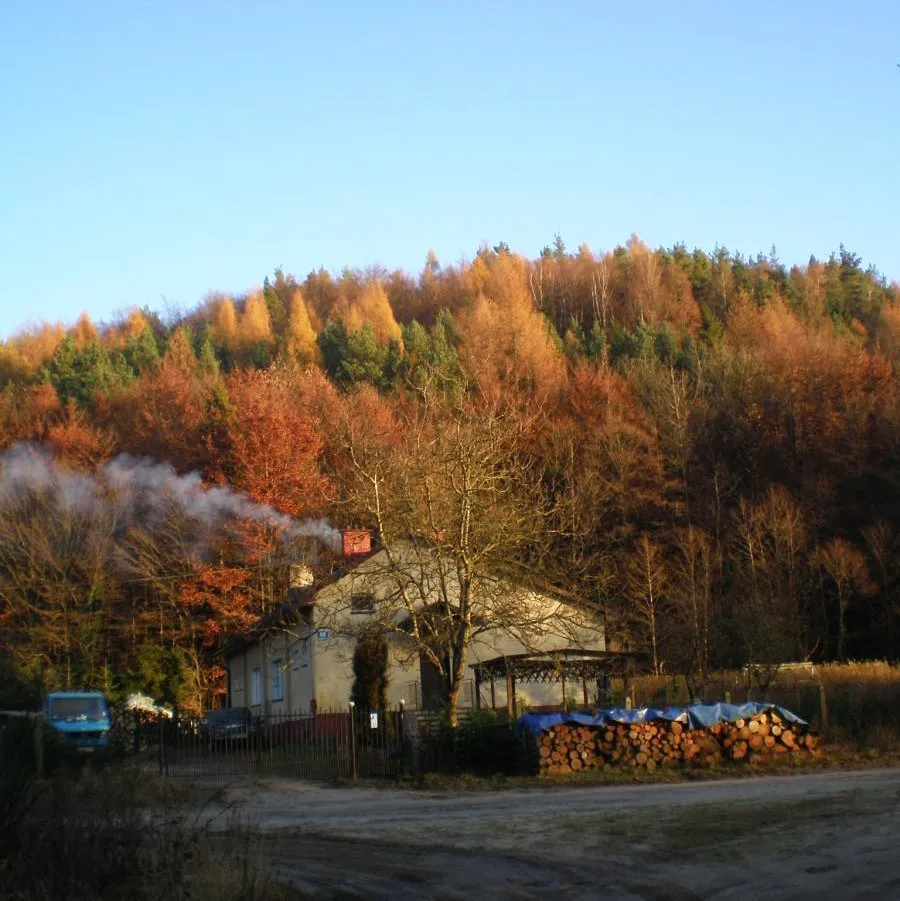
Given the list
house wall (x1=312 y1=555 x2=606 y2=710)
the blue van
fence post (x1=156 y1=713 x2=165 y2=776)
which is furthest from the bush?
the blue van

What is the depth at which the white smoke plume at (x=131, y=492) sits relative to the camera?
43625 millimetres

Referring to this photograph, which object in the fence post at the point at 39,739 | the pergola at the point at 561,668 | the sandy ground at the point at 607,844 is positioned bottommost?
the sandy ground at the point at 607,844

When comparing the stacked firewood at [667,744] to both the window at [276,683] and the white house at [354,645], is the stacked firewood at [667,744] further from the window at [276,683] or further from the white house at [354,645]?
the window at [276,683]

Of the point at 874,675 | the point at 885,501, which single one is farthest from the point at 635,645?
the point at 885,501

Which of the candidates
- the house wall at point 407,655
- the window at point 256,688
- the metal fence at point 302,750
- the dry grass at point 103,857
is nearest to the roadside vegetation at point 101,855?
the dry grass at point 103,857

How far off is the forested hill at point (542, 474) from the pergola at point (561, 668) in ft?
7.63

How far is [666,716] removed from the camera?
80.6 feet

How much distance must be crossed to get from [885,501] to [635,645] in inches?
655

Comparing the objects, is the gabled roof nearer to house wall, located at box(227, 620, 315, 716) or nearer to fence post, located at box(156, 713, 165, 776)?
house wall, located at box(227, 620, 315, 716)

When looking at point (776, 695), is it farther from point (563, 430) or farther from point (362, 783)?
point (563, 430)

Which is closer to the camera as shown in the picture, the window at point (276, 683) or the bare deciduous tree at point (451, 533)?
the bare deciduous tree at point (451, 533)

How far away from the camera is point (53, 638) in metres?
45.1

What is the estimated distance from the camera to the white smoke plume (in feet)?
143

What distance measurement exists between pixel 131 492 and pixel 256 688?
29.8ft
